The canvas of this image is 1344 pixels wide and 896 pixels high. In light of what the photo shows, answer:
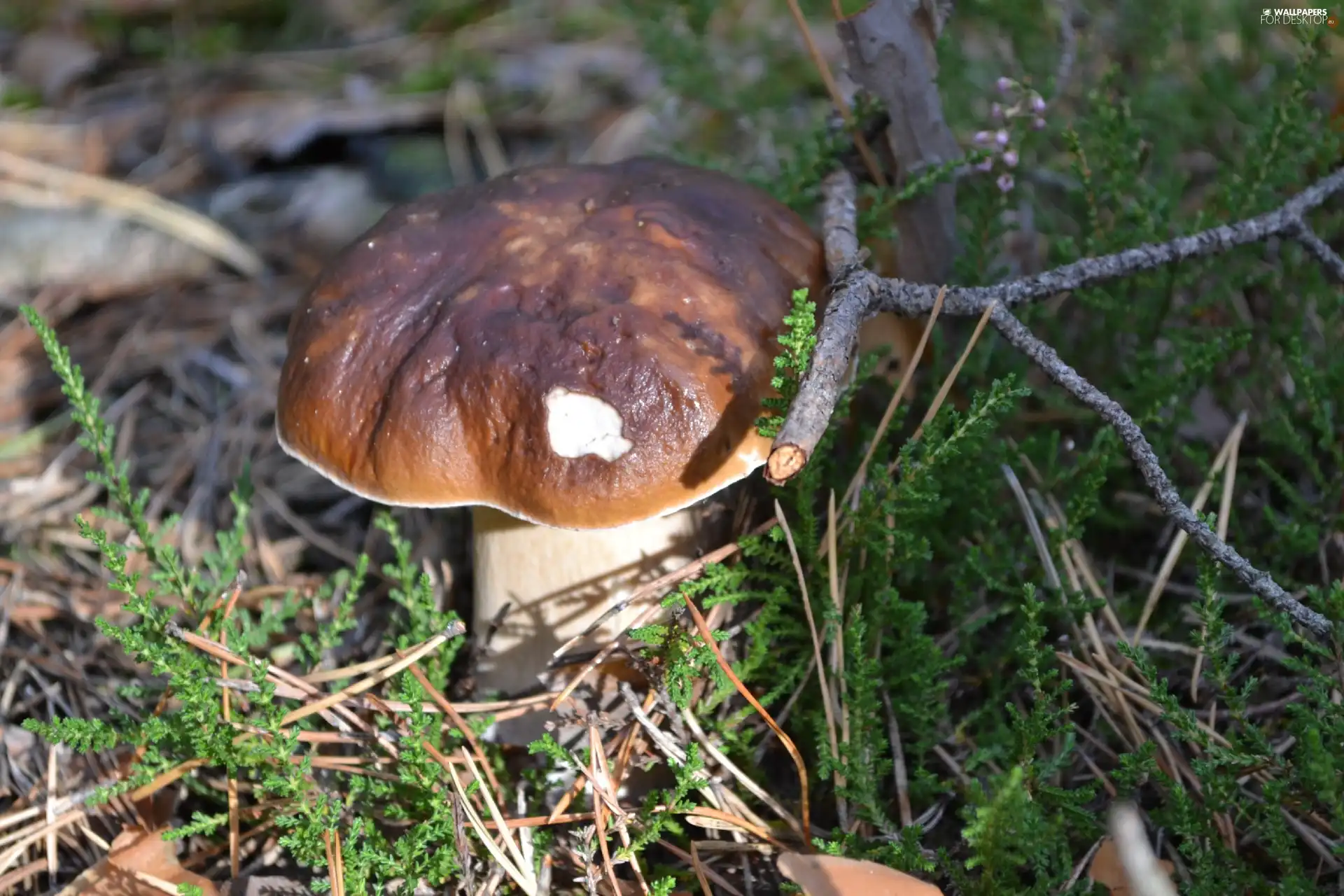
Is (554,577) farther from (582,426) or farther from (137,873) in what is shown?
(137,873)

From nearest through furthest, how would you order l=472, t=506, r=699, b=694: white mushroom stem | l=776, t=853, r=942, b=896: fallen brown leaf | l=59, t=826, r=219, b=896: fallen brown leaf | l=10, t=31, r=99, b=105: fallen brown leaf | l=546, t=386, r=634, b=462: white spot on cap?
l=776, t=853, r=942, b=896: fallen brown leaf → l=546, t=386, r=634, b=462: white spot on cap → l=59, t=826, r=219, b=896: fallen brown leaf → l=472, t=506, r=699, b=694: white mushroom stem → l=10, t=31, r=99, b=105: fallen brown leaf

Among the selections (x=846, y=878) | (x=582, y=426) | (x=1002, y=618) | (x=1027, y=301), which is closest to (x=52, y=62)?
(x=582, y=426)

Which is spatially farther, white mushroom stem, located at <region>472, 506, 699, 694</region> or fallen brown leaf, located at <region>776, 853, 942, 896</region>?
white mushroom stem, located at <region>472, 506, 699, 694</region>

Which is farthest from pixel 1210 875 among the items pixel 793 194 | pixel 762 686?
pixel 793 194

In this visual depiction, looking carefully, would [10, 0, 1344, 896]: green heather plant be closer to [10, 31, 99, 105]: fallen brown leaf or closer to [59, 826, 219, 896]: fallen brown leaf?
[59, 826, 219, 896]: fallen brown leaf

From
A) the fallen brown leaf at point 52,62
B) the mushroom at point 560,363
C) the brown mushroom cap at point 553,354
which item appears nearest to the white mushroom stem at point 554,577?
the mushroom at point 560,363

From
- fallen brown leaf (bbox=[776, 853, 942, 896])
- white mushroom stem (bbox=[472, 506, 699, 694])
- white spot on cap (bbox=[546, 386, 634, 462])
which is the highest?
white spot on cap (bbox=[546, 386, 634, 462])

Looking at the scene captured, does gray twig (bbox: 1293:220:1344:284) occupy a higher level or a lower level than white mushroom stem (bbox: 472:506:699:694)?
higher

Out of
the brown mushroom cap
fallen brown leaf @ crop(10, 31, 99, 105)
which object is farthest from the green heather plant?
fallen brown leaf @ crop(10, 31, 99, 105)
